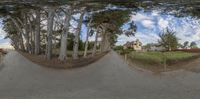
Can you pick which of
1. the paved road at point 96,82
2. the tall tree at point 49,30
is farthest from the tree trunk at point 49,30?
→ the paved road at point 96,82

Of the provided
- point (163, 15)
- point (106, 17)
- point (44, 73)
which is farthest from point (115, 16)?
point (44, 73)

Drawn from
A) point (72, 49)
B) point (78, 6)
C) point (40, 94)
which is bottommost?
point (40, 94)

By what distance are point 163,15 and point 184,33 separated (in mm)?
185

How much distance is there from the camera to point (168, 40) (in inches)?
151

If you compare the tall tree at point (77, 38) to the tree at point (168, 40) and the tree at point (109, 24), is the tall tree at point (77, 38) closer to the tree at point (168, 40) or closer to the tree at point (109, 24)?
the tree at point (109, 24)

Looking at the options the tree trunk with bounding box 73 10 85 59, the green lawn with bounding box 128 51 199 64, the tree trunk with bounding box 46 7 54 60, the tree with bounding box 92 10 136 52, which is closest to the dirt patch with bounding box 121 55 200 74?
the green lawn with bounding box 128 51 199 64

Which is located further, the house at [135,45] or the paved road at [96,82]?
the house at [135,45]

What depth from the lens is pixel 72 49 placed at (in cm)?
381

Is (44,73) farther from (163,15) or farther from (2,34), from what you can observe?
(163,15)

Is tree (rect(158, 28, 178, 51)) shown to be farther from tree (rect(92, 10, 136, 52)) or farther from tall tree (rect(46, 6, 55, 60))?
tall tree (rect(46, 6, 55, 60))

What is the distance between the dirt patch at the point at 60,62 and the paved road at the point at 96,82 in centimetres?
3

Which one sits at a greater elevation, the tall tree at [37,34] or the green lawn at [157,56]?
the tall tree at [37,34]

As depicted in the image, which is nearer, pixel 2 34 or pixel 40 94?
pixel 40 94

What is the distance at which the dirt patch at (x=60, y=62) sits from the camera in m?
3.83
